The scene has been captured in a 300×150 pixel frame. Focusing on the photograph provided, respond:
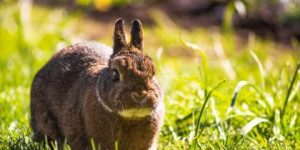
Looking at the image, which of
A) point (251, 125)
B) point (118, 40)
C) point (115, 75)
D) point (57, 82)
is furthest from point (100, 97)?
point (251, 125)

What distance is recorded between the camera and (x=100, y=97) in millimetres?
4238

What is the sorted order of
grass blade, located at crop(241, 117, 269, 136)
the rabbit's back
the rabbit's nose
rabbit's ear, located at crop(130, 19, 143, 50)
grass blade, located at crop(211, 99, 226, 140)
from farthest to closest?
the rabbit's back, grass blade, located at crop(211, 99, 226, 140), grass blade, located at crop(241, 117, 269, 136), rabbit's ear, located at crop(130, 19, 143, 50), the rabbit's nose

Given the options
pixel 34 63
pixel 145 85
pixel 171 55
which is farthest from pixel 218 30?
pixel 145 85

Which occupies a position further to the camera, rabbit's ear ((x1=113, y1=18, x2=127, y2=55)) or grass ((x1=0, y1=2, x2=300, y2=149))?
grass ((x1=0, y1=2, x2=300, y2=149))

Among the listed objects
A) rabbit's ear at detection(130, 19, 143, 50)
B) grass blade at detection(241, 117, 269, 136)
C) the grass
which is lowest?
grass blade at detection(241, 117, 269, 136)

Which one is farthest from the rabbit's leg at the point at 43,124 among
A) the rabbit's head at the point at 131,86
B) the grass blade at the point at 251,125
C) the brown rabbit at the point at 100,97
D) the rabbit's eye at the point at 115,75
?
the grass blade at the point at 251,125

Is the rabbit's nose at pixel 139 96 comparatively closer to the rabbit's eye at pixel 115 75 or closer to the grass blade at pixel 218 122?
the rabbit's eye at pixel 115 75

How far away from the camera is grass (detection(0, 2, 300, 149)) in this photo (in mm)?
4824

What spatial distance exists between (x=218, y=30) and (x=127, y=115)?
19.8ft

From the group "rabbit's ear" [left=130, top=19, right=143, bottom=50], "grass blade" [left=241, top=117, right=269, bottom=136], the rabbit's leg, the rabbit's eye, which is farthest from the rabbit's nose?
the rabbit's leg

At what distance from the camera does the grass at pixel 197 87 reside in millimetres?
4824

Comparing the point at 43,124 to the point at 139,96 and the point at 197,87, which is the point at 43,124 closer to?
the point at 139,96

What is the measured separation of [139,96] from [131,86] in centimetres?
7

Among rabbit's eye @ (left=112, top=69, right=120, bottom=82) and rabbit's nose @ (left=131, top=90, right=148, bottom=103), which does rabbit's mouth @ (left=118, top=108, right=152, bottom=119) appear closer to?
rabbit's nose @ (left=131, top=90, right=148, bottom=103)
